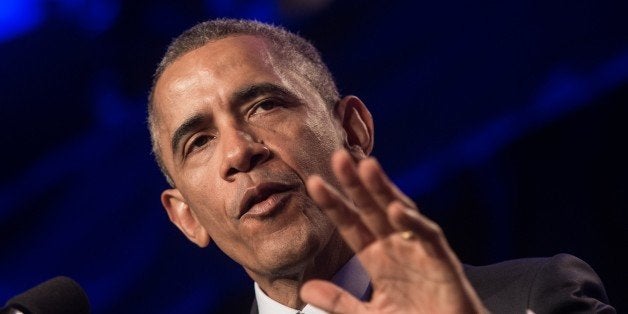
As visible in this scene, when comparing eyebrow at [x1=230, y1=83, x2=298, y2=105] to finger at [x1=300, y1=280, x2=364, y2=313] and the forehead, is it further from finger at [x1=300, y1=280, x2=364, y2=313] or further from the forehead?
finger at [x1=300, y1=280, x2=364, y2=313]

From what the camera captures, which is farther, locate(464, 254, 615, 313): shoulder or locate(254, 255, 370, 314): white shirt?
locate(254, 255, 370, 314): white shirt

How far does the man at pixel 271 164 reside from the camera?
5.90 ft

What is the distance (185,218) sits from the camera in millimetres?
2311

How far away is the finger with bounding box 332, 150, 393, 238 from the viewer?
3.91 feet

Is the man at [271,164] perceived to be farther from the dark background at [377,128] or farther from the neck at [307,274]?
the dark background at [377,128]

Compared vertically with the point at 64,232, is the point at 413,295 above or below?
below

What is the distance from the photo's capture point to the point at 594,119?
8.66ft

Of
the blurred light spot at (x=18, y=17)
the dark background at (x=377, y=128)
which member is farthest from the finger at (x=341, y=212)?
the blurred light spot at (x=18, y=17)

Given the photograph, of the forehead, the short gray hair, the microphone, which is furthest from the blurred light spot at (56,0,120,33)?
the microphone

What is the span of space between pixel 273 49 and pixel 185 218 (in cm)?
55

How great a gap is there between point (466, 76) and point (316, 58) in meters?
0.73

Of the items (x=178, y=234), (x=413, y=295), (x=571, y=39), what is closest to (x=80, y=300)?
(x=413, y=295)

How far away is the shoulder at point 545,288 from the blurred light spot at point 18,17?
75.9 inches

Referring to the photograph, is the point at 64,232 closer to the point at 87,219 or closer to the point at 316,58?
the point at 87,219
